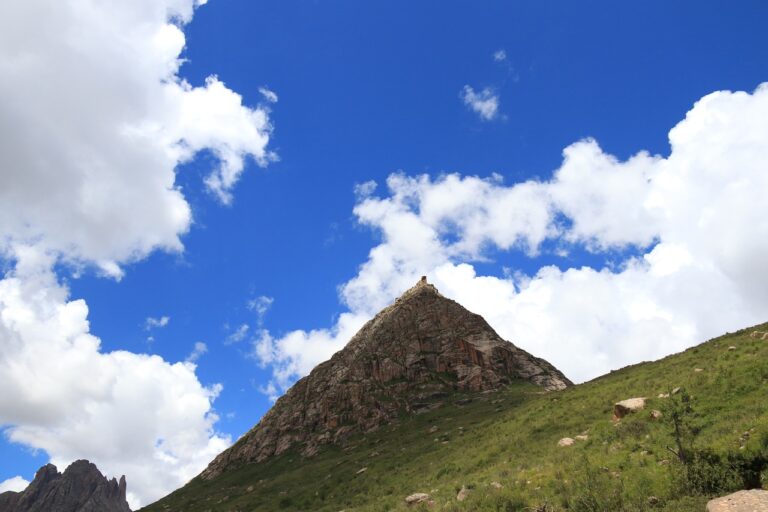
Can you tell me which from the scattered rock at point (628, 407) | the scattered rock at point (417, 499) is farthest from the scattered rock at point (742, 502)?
the scattered rock at point (417, 499)

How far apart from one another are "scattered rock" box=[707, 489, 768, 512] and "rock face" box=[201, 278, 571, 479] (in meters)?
103

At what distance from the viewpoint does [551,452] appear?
35.8 m

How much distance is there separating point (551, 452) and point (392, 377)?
10226 centimetres

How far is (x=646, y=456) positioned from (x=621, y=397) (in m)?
21.8

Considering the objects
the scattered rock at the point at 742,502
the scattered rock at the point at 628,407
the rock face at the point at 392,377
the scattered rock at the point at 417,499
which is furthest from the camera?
the rock face at the point at 392,377

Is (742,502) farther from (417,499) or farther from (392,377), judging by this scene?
(392,377)

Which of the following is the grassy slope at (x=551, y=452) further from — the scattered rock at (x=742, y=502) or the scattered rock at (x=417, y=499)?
the scattered rock at (x=742, y=502)

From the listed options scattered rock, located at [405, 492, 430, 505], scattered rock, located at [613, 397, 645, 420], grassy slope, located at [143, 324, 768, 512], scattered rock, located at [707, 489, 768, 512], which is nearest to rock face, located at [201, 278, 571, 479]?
grassy slope, located at [143, 324, 768, 512]

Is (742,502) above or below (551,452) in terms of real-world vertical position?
below

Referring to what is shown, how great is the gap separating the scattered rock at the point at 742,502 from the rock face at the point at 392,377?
103 meters

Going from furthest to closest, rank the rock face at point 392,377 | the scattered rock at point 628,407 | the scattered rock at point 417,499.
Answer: the rock face at point 392,377 → the scattered rock at point 628,407 → the scattered rock at point 417,499

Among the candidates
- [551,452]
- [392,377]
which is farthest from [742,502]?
[392,377]

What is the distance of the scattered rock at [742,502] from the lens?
16359mm

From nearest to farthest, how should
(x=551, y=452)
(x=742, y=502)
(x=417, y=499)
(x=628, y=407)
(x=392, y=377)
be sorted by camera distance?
(x=742, y=502), (x=551, y=452), (x=628, y=407), (x=417, y=499), (x=392, y=377)
